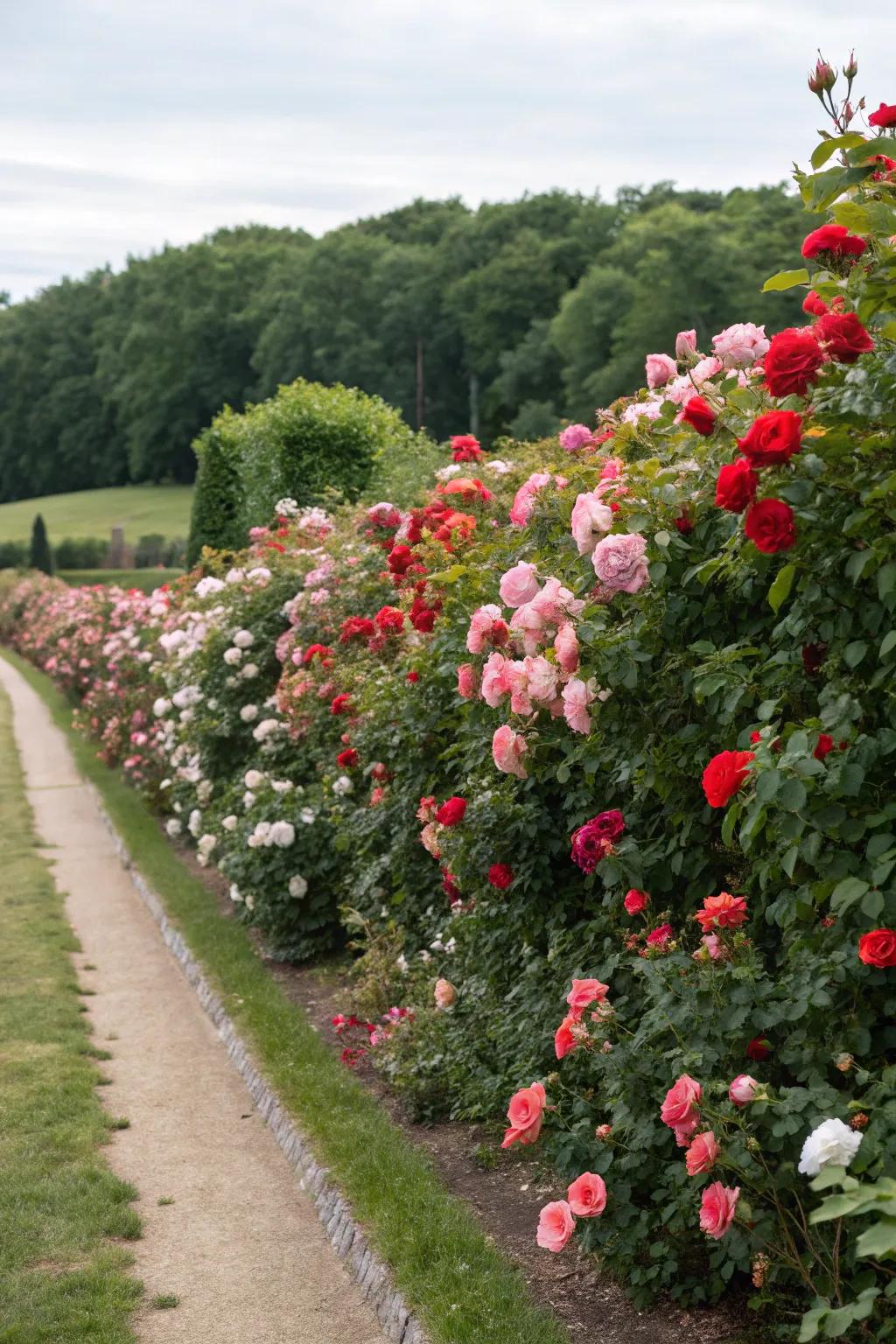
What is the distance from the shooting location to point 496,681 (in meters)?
3.80

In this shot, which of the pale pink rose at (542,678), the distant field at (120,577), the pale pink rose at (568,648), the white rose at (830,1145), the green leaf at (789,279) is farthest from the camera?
the distant field at (120,577)

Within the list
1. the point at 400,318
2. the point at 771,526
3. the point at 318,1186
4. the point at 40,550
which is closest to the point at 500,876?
the point at 318,1186

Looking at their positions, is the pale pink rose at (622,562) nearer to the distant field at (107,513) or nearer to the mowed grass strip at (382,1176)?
the mowed grass strip at (382,1176)

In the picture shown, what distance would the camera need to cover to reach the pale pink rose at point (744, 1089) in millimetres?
2807

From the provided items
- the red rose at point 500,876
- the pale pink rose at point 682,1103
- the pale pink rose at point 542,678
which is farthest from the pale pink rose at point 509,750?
the pale pink rose at point 682,1103

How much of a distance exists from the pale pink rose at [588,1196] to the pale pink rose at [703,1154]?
374 millimetres

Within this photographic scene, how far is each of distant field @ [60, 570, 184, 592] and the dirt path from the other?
3191 centimetres

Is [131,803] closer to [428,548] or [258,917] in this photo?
[258,917]

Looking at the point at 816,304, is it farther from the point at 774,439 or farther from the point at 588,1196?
the point at 588,1196

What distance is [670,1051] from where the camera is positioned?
3.09m

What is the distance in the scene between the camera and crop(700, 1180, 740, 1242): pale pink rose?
2824 millimetres

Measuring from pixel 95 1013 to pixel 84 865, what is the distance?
3557mm

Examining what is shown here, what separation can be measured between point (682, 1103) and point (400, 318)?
5804cm

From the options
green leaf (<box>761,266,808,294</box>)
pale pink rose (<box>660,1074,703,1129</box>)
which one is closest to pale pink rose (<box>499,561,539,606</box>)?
green leaf (<box>761,266,808,294</box>)
